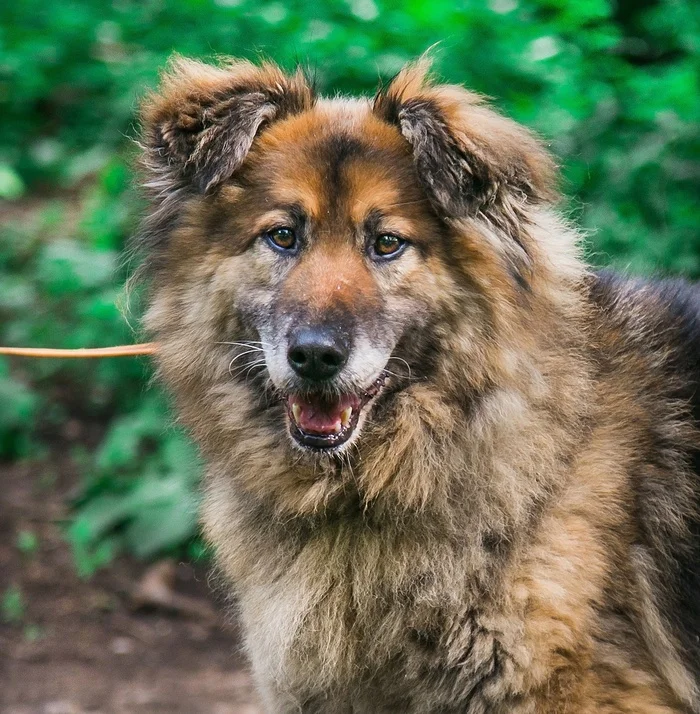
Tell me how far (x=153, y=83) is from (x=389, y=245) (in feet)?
7.85


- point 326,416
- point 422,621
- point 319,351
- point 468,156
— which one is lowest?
point 422,621

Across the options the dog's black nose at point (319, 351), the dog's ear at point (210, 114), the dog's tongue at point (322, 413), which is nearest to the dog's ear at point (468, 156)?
the dog's ear at point (210, 114)

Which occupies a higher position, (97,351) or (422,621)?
(97,351)

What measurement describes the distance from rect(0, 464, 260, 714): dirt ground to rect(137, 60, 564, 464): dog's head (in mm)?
1895

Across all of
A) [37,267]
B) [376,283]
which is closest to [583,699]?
[376,283]

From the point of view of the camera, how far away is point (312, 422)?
308 cm

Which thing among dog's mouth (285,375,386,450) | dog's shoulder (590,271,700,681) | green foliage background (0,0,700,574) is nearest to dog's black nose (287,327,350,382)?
dog's mouth (285,375,386,450)

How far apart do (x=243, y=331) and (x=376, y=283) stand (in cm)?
49

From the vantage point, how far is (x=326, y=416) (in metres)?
3.08

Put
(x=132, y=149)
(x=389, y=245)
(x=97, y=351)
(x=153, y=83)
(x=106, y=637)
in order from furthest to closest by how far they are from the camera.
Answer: (x=106, y=637) → (x=153, y=83) → (x=132, y=149) → (x=97, y=351) → (x=389, y=245)

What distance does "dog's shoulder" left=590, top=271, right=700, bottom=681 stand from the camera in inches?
119

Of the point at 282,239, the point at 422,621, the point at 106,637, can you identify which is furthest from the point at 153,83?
the point at 422,621

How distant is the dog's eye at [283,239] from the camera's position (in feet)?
10.4

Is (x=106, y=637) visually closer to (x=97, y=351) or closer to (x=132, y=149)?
(x=97, y=351)
